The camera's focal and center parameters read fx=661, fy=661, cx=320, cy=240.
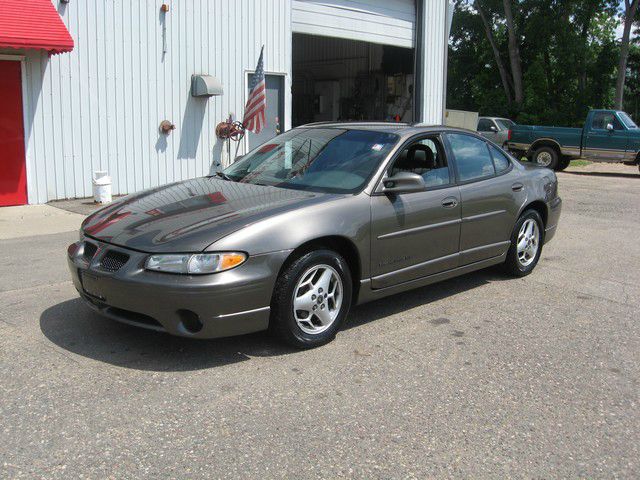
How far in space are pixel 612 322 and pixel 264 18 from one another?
1052 cm

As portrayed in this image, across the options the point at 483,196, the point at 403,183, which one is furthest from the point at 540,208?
the point at 403,183

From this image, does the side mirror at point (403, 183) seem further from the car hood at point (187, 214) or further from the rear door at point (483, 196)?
the rear door at point (483, 196)

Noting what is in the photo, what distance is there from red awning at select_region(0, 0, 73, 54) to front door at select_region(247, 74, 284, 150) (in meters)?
4.79

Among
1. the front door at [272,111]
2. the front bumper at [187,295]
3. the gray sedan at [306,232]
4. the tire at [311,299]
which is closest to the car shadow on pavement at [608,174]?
the front door at [272,111]

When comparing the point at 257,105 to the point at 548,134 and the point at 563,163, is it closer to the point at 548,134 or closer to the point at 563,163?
the point at 548,134

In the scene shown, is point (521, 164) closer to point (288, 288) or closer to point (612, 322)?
point (612, 322)

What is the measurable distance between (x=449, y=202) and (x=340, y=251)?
1.27 meters

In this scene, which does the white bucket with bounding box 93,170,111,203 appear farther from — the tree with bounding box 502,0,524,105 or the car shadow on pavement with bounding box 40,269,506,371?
the tree with bounding box 502,0,524,105

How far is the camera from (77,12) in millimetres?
11055

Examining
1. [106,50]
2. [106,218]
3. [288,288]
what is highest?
[106,50]

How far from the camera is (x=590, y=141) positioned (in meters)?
20.2

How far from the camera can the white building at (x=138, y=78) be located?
10758 mm

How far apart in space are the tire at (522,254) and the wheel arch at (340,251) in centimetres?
224

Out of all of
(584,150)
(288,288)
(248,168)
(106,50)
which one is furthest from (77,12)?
(584,150)
